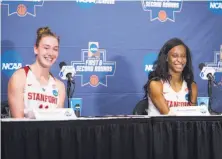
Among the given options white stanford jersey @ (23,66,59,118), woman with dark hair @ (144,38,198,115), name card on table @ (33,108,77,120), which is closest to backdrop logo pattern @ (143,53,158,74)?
woman with dark hair @ (144,38,198,115)

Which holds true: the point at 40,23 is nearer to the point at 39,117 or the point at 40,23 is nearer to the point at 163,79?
the point at 163,79

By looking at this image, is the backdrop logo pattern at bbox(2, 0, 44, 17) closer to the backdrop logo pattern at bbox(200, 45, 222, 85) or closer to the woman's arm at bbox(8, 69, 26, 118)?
the woman's arm at bbox(8, 69, 26, 118)

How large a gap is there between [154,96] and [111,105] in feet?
2.23

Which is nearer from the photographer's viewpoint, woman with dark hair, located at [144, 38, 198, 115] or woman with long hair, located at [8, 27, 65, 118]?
woman with long hair, located at [8, 27, 65, 118]

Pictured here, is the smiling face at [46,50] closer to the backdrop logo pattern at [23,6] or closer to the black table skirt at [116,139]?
the backdrop logo pattern at [23,6]

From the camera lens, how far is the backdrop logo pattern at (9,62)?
366 centimetres

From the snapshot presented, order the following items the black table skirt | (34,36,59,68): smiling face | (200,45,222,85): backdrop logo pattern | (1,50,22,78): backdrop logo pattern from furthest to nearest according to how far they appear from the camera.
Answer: (200,45,222,85): backdrop logo pattern
(1,50,22,78): backdrop logo pattern
(34,36,59,68): smiling face
the black table skirt

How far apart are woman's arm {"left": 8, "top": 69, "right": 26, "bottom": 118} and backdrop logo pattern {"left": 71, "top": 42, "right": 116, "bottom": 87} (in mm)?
681

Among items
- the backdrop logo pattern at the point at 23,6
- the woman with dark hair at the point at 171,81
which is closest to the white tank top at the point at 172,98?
the woman with dark hair at the point at 171,81

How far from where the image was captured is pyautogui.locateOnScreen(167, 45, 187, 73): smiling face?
3549 millimetres

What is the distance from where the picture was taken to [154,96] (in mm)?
3379

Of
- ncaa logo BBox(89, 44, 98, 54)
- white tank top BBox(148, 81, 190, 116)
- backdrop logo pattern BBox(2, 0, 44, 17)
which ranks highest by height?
backdrop logo pattern BBox(2, 0, 44, 17)

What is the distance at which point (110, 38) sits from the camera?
3947 mm

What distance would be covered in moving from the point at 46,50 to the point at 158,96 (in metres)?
1.03
